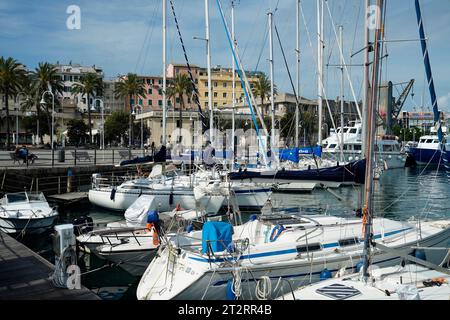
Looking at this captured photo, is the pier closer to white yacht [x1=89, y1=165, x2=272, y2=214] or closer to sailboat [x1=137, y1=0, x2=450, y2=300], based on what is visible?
sailboat [x1=137, y1=0, x2=450, y2=300]

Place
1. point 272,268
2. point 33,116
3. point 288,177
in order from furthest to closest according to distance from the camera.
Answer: point 33,116 < point 288,177 < point 272,268

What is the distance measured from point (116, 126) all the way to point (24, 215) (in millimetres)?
62387

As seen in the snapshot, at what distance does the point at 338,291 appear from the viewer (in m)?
8.86

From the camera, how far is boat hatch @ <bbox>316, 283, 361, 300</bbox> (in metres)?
8.62

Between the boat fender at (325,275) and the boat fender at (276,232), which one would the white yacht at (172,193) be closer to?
the boat fender at (276,232)

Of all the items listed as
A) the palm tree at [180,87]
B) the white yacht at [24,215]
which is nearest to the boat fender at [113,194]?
the white yacht at [24,215]

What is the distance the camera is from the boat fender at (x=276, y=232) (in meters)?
12.2

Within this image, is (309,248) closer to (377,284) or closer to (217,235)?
(217,235)

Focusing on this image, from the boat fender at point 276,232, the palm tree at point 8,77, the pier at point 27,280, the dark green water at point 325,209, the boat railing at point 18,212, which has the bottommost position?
the dark green water at point 325,209

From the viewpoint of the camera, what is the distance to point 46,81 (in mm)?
59531

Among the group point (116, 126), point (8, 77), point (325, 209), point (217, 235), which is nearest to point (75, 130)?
→ point (116, 126)

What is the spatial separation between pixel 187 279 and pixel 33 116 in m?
74.2
